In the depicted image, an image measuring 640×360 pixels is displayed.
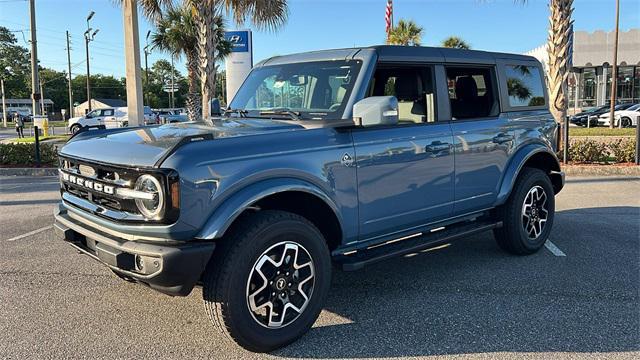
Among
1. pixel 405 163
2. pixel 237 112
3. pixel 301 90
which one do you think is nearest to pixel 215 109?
pixel 237 112

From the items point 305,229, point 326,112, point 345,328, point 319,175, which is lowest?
point 345,328

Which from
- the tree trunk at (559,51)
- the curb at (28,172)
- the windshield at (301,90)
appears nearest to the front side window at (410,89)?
the windshield at (301,90)

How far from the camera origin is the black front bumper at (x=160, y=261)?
9.67 feet

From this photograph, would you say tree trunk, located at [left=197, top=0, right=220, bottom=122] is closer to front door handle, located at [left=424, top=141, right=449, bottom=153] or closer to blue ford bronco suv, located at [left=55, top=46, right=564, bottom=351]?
blue ford bronco suv, located at [left=55, top=46, right=564, bottom=351]

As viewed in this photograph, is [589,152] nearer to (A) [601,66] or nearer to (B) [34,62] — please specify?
(B) [34,62]

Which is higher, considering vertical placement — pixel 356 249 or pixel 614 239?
pixel 356 249

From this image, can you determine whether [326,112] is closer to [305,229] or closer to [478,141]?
[305,229]

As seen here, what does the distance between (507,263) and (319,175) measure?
8.59 ft

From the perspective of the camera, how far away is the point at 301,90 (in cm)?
435

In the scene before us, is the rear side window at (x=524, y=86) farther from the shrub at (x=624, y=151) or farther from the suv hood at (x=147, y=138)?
the shrub at (x=624, y=151)

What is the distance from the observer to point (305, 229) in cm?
345

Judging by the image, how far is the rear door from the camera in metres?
4.61

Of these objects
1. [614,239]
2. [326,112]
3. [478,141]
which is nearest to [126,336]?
[326,112]

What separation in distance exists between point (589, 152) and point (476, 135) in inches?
332
